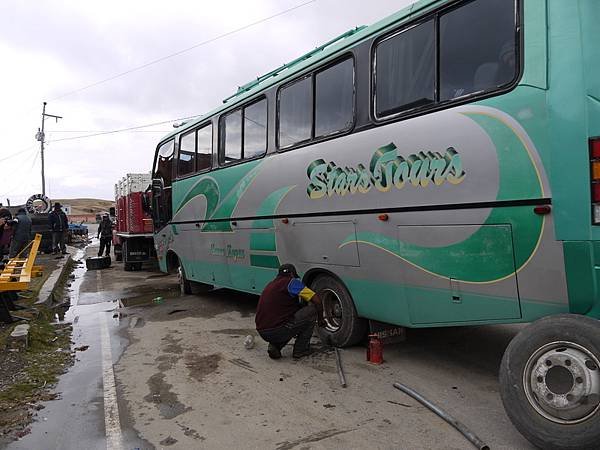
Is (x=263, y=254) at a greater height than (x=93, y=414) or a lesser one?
greater

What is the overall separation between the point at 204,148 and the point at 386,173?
4.88 m

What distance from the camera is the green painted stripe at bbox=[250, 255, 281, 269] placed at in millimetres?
6657

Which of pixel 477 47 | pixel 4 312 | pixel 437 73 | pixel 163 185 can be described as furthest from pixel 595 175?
pixel 163 185

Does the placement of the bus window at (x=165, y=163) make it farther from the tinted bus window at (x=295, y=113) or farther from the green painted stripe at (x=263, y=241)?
the tinted bus window at (x=295, y=113)

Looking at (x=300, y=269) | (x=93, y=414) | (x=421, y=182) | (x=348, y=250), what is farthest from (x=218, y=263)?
(x=421, y=182)

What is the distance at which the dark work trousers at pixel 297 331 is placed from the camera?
5.55 metres

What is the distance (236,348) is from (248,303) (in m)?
3.23

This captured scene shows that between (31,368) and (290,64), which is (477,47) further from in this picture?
(31,368)

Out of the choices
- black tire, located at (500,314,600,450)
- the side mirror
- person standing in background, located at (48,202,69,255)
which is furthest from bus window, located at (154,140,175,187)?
person standing in background, located at (48,202,69,255)

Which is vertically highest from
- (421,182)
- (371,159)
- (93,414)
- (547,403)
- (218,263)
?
(371,159)

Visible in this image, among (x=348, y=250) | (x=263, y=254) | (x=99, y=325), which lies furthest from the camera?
(x=99, y=325)

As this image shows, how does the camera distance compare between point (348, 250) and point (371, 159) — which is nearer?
point (371, 159)

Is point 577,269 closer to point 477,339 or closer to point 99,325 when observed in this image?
point 477,339

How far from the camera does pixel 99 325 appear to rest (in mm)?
8055
